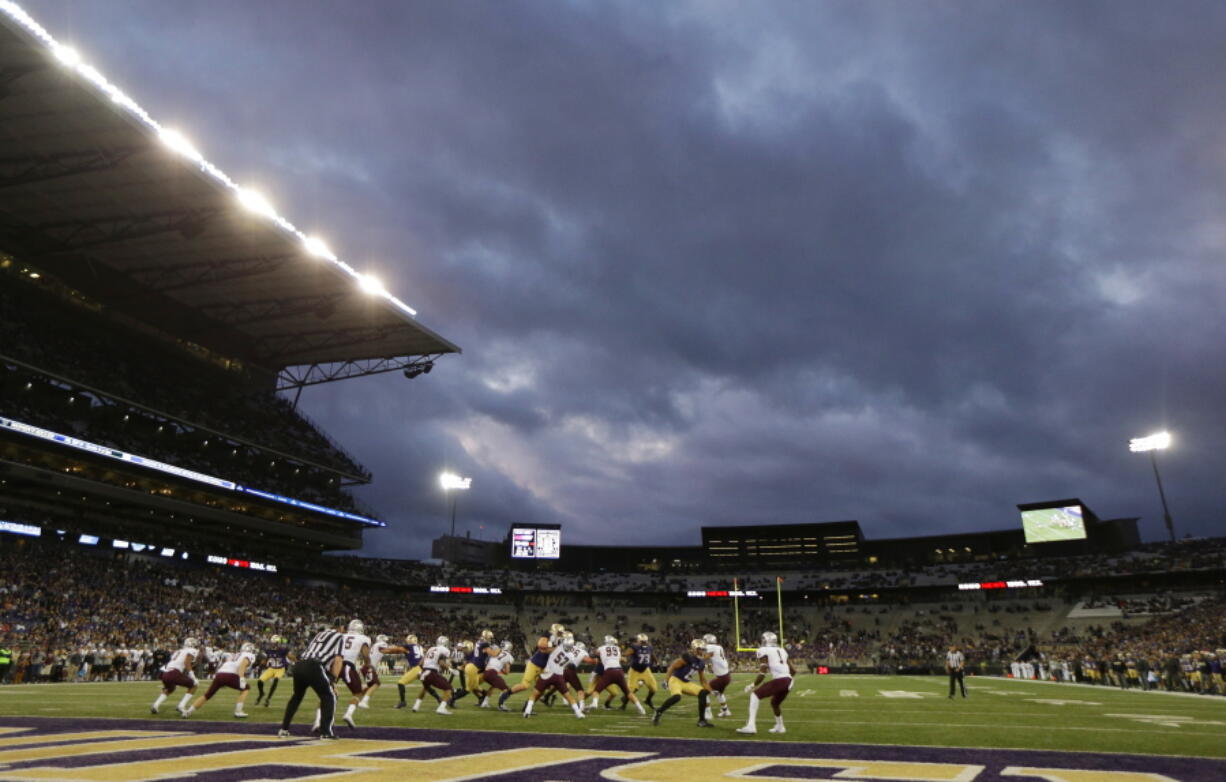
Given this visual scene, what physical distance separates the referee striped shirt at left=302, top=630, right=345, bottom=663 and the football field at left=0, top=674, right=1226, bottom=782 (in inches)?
40.4

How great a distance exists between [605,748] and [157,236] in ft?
119

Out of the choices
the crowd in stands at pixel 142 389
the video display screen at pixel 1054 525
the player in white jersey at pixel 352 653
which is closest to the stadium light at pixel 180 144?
the crowd in stands at pixel 142 389

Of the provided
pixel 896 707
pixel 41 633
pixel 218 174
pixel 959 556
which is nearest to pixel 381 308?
pixel 218 174

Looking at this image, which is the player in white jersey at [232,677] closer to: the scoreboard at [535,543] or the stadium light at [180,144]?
the stadium light at [180,144]

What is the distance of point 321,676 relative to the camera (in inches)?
361

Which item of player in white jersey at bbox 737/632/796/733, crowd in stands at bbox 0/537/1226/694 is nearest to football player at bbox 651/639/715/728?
player in white jersey at bbox 737/632/796/733

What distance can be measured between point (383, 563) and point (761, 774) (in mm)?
65894

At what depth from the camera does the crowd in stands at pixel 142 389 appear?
3678cm

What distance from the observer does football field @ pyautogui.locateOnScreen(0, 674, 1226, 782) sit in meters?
6.71

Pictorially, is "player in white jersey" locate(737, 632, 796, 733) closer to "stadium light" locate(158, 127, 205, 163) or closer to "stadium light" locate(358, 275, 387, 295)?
"stadium light" locate(158, 127, 205, 163)

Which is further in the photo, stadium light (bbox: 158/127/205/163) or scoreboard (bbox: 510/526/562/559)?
scoreboard (bbox: 510/526/562/559)

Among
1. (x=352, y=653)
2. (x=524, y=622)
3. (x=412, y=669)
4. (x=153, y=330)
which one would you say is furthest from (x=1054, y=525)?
(x=153, y=330)

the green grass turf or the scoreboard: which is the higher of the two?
the scoreboard

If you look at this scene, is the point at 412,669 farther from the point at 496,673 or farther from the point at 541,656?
the point at 541,656
